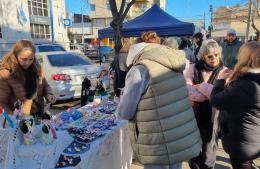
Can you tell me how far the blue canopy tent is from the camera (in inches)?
345

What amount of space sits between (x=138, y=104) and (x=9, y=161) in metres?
1.08

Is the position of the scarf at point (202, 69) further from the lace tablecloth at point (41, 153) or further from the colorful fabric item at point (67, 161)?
the colorful fabric item at point (67, 161)

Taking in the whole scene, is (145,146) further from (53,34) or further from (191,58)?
(53,34)

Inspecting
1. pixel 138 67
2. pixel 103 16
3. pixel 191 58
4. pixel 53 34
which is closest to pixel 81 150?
pixel 138 67

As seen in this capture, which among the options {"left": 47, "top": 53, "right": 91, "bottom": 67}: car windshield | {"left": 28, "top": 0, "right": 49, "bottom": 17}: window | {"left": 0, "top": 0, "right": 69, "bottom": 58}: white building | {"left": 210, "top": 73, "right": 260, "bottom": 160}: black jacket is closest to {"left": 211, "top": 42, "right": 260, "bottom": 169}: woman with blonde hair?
{"left": 210, "top": 73, "right": 260, "bottom": 160}: black jacket

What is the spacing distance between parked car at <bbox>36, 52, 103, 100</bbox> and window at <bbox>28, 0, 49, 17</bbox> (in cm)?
1695

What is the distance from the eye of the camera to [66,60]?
25.8 feet

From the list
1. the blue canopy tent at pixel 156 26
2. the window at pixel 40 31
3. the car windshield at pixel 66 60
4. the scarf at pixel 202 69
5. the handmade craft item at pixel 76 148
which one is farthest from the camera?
the window at pixel 40 31

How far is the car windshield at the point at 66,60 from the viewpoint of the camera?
24.7ft

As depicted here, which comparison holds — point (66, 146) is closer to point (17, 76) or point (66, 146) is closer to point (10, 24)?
point (17, 76)

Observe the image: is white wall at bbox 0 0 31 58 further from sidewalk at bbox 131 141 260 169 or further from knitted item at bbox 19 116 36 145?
knitted item at bbox 19 116 36 145

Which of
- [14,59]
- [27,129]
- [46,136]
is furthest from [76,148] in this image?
[14,59]

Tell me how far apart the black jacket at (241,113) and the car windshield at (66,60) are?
5.68 metres

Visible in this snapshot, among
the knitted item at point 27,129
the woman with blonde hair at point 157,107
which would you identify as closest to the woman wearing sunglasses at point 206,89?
the woman with blonde hair at point 157,107
